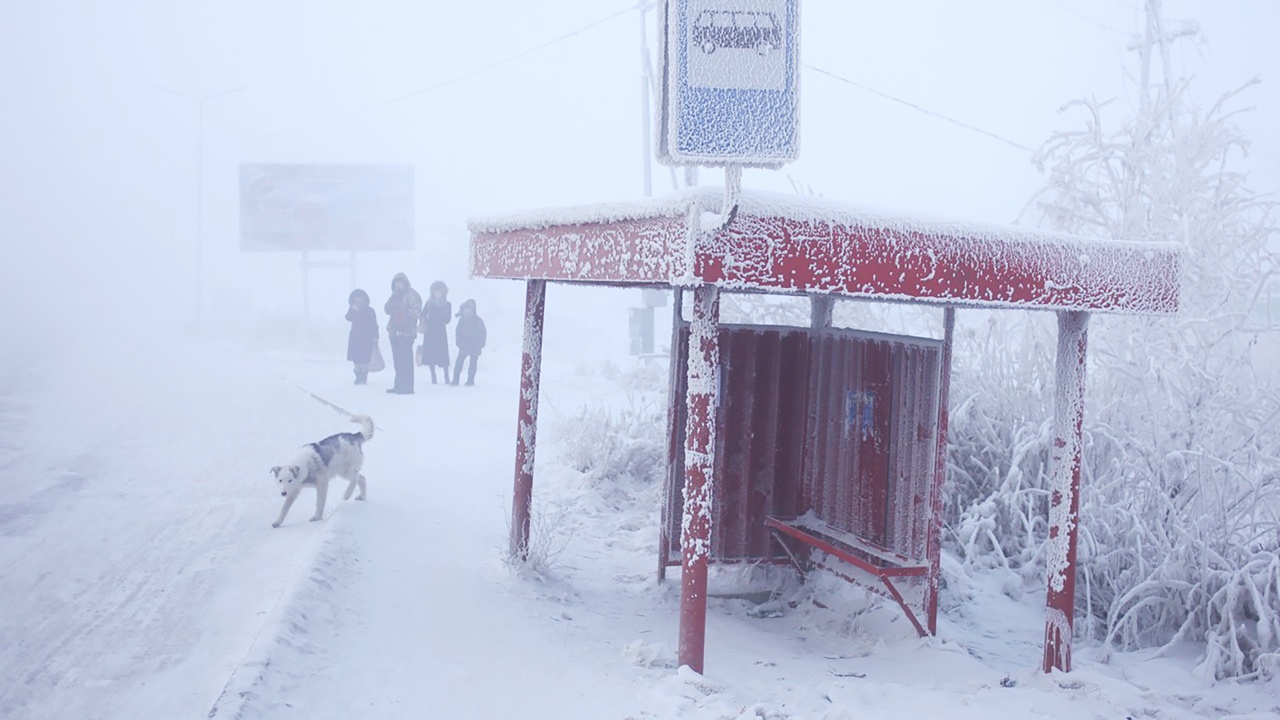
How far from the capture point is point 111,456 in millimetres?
8688

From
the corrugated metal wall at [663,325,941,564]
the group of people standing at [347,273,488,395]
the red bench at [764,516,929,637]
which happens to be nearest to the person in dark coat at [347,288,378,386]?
the group of people standing at [347,273,488,395]

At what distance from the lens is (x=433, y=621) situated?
173 inches

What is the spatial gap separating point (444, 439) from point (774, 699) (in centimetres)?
637

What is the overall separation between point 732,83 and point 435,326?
1221cm

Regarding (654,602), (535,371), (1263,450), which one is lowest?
(654,602)

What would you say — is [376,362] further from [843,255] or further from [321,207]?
A: [321,207]

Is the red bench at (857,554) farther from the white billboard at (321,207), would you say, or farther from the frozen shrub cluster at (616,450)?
the white billboard at (321,207)

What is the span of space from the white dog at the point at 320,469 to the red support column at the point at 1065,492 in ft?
14.8

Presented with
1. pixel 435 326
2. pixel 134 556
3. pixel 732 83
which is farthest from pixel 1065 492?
pixel 435 326

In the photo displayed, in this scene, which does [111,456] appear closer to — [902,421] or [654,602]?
[654,602]

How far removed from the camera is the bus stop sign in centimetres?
292

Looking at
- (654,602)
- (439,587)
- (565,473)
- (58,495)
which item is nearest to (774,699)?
(654,602)

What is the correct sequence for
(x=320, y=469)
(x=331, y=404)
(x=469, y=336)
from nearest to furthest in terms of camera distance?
(x=320, y=469)
(x=331, y=404)
(x=469, y=336)

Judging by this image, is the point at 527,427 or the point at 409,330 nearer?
the point at 527,427
